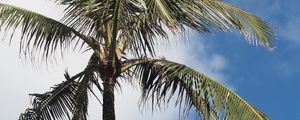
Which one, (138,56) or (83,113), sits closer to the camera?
(138,56)

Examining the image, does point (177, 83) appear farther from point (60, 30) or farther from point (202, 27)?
point (60, 30)

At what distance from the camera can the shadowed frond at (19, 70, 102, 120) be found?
1276 centimetres

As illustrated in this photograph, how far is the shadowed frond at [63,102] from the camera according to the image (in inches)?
502

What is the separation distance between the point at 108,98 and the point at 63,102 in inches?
77.0

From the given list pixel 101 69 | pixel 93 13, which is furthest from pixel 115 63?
pixel 93 13

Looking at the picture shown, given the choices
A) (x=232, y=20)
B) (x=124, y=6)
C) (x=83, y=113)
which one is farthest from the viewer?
Answer: (x=83, y=113)

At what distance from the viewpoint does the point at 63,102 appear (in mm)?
13227

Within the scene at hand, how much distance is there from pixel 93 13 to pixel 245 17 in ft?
8.52

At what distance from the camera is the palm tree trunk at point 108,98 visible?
1141 cm

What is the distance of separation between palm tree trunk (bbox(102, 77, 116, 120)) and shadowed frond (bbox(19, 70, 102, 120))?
3.34 feet

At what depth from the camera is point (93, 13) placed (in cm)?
1103

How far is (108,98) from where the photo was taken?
11.5 metres

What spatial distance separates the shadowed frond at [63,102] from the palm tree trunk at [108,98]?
102 centimetres

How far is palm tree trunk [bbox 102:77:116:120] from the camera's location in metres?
11.4
